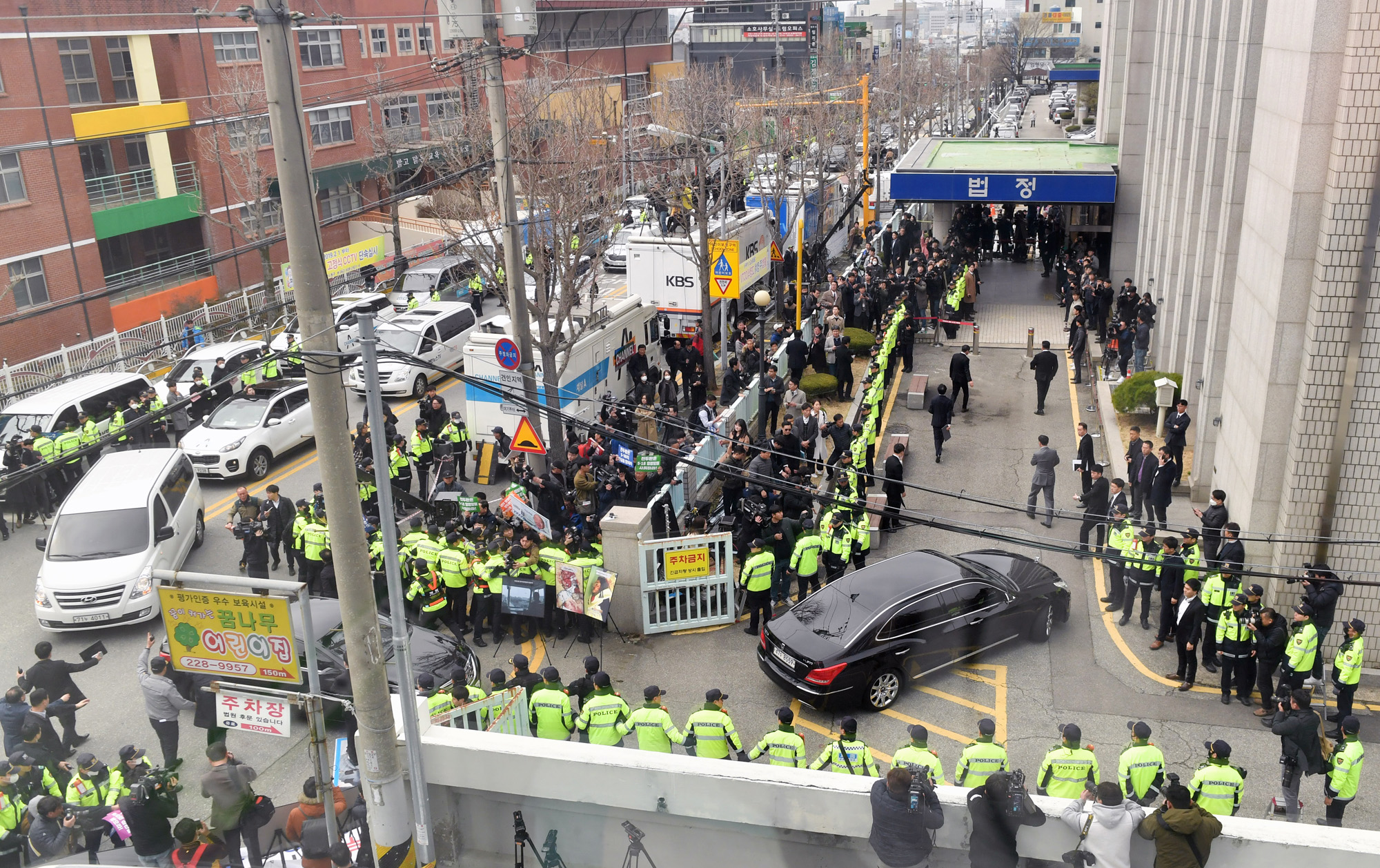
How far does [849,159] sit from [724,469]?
4502 cm

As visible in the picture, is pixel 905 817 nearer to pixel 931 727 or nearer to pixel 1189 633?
pixel 931 727

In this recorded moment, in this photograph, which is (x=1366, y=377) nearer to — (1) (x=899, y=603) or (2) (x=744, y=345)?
(1) (x=899, y=603)

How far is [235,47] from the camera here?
38.1 meters

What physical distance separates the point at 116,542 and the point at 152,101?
25.0 meters

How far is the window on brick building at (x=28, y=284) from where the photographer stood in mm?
30172

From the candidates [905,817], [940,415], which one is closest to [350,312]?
[940,415]

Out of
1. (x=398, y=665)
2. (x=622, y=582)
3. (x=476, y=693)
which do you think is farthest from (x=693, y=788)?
(x=622, y=582)

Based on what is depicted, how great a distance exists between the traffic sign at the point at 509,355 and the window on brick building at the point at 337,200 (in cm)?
2780

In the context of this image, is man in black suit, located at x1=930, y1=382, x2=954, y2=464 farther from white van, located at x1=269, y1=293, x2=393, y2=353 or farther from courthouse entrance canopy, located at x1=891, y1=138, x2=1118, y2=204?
Result: courthouse entrance canopy, located at x1=891, y1=138, x2=1118, y2=204

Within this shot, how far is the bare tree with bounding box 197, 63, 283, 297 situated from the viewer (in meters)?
32.9

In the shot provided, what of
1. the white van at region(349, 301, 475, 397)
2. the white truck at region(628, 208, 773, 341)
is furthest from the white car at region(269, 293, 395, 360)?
the white truck at region(628, 208, 773, 341)

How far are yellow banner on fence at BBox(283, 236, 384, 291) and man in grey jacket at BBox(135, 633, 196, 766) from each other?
2199cm

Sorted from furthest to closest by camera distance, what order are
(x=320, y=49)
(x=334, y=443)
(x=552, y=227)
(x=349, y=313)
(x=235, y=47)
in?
(x=320, y=49) < (x=235, y=47) < (x=349, y=313) < (x=552, y=227) < (x=334, y=443)

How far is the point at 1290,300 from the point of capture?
12734 mm
